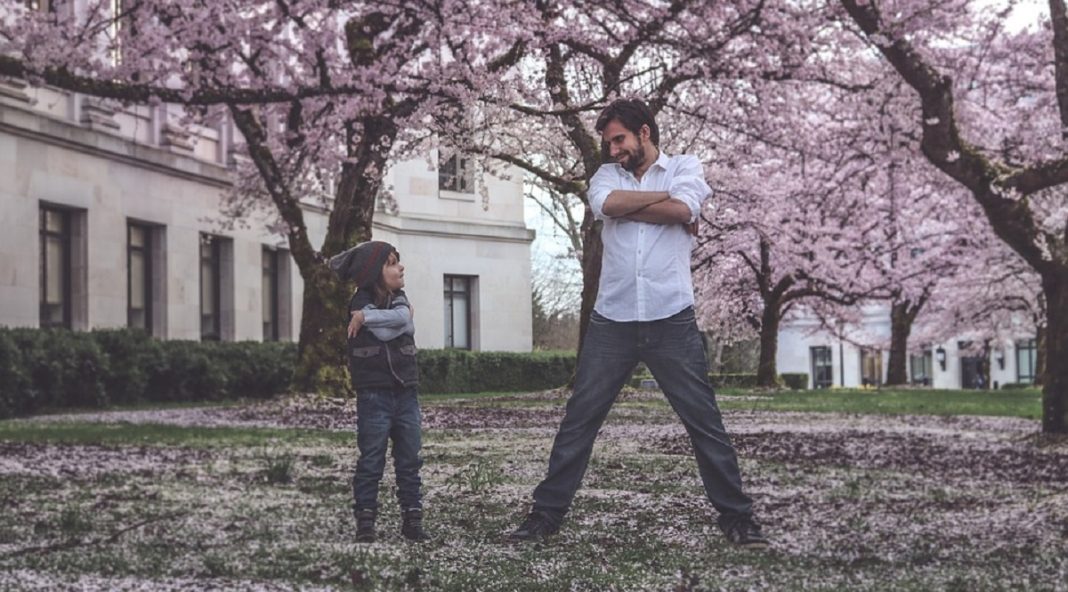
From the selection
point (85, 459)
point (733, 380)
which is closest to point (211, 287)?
point (733, 380)

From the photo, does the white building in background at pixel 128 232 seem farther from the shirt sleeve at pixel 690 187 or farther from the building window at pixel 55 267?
the shirt sleeve at pixel 690 187

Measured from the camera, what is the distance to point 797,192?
34219 millimetres

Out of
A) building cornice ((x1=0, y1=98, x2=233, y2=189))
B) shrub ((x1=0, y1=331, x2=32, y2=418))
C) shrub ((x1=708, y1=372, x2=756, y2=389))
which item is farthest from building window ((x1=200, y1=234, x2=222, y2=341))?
shrub ((x1=708, y1=372, x2=756, y2=389))

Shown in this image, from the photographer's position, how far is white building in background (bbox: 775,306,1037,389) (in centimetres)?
8219

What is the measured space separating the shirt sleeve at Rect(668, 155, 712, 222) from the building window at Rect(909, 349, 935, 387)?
3425 inches

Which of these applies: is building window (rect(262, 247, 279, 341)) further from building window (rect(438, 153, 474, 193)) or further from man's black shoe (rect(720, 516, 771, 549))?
man's black shoe (rect(720, 516, 771, 549))

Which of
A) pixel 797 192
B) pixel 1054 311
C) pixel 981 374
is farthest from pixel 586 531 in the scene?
pixel 981 374

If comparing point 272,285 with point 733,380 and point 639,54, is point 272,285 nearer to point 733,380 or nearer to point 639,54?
point 733,380

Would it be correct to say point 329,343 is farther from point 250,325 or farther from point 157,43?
point 250,325

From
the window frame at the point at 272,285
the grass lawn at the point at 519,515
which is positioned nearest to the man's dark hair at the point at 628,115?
the grass lawn at the point at 519,515

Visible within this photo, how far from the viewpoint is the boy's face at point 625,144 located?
6.34m

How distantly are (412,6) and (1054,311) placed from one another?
8022 mm

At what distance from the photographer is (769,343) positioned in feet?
129

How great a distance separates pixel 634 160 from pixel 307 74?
1385cm
